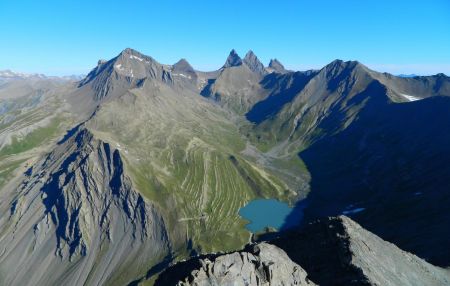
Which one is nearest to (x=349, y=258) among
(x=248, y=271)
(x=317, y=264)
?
(x=317, y=264)

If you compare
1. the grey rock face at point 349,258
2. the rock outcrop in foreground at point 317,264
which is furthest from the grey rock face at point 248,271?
the grey rock face at point 349,258

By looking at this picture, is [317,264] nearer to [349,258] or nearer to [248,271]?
[349,258]

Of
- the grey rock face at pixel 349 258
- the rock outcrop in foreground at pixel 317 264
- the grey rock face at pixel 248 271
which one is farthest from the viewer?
the grey rock face at pixel 349 258

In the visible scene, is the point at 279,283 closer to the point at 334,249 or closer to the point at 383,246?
the point at 334,249

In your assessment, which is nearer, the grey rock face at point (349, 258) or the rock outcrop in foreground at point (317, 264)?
the rock outcrop in foreground at point (317, 264)

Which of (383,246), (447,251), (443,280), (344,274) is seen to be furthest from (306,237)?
(447,251)

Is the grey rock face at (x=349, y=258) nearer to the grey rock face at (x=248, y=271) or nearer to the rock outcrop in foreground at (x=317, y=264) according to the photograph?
the rock outcrop in foreground at (x=317, y=264)
